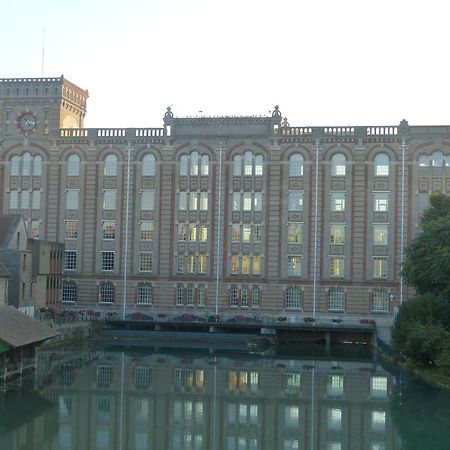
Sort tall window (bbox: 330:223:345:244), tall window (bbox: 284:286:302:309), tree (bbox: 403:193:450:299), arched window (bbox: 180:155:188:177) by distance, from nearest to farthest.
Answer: tree (bbox: 403:193:450:299), tall window (bbox: 330:223:345:244), tall window (bbox: 284:286:302:309), arched window (bbox: 180:155:188:177)

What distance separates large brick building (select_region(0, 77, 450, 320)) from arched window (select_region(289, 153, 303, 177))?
0.09 m

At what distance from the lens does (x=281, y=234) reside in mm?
77938

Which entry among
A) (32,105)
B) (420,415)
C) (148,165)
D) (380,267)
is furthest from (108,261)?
(420,415)

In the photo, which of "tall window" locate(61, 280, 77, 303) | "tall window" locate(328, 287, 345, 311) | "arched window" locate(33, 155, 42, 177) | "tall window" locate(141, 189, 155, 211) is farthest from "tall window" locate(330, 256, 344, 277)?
"arched window" locate(33, 155, 42, 177)

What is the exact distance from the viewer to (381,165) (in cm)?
7669

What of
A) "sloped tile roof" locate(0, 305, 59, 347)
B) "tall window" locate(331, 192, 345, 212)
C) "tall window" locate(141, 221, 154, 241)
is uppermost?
"tall window" locate(331, 192, 345, 212)

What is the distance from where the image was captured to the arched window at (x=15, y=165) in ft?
268

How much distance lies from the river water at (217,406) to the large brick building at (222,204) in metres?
17.9

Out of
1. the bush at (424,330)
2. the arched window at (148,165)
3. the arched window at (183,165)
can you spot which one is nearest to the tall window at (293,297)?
the arched window at (183,165)

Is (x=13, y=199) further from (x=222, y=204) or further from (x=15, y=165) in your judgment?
(x=222, y=204)

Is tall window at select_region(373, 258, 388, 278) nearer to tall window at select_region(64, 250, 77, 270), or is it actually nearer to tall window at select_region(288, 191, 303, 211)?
tall window at select_region(288, 191, 303, 211)

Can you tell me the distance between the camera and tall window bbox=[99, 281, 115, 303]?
3135 inches

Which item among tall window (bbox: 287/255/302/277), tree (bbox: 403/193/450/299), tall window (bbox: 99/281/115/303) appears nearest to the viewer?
tree (bbox: 403/193/450/299)

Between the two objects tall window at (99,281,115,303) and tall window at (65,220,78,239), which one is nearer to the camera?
tall window at (99,281,115,303)
